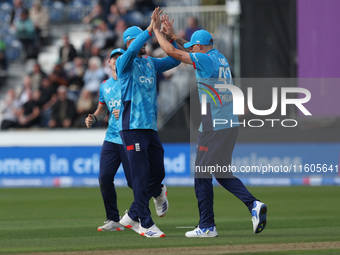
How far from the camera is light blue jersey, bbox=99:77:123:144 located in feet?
36.4

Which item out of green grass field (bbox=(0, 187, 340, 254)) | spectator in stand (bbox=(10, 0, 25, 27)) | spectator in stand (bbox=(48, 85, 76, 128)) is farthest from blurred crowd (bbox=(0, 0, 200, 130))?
green grass field (bbox=(0, 187, 340, 254))

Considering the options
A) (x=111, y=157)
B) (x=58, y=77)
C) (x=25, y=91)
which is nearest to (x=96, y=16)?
(x=58, y=77)

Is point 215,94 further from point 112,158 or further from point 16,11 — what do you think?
point 16,11

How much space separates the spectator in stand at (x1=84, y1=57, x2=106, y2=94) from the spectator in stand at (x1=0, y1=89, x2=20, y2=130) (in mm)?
2280

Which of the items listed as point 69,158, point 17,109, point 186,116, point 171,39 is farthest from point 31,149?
point 171,39

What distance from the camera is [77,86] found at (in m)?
23.9

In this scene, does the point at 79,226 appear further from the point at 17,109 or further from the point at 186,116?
the point at 17,109

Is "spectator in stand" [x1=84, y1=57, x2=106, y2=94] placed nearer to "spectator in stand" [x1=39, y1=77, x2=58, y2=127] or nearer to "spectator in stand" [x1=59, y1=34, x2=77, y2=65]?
"spectator in stand" [x1=39, y1=77, x2=58, y2=127]

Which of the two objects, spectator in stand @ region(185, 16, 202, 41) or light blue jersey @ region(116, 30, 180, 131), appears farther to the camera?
spectator in stand @ region(185, 16, 202, 41)

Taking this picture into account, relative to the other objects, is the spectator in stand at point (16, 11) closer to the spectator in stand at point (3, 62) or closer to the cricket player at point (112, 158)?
the spectator in stand at point (3, 62)

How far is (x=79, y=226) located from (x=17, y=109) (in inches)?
495

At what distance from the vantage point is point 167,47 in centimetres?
971

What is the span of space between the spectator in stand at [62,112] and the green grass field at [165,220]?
8.89ft

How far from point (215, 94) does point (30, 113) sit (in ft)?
46.5
